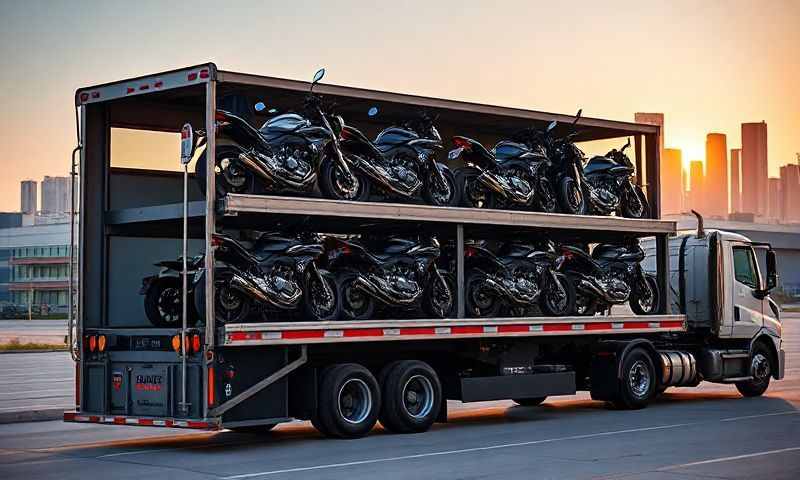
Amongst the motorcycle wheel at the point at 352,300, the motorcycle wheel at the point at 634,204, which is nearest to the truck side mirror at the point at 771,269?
the motorcycle wheel at the point at 634,204

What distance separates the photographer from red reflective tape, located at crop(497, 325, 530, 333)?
16.8 metres

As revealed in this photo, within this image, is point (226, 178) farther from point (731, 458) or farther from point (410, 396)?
point (731, 458)

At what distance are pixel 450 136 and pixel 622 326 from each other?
12.2ft

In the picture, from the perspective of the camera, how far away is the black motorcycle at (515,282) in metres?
17.3

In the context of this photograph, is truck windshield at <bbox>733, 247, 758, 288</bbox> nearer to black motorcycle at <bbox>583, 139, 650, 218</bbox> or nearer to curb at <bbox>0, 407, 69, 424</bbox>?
black motorcycle at <bbox>583, 139, 650, 218</bbox>

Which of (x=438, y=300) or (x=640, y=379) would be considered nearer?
(x=438, y=300)

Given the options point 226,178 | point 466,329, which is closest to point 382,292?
point 466,329

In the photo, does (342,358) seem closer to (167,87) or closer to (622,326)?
(167,87)

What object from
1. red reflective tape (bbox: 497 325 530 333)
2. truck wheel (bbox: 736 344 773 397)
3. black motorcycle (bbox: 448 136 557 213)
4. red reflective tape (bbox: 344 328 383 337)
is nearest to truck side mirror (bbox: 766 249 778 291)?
truck wheel (bbox: 736 344 773 397)

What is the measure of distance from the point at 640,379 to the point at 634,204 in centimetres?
269

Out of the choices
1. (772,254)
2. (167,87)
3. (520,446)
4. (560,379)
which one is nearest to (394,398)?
(520,446)

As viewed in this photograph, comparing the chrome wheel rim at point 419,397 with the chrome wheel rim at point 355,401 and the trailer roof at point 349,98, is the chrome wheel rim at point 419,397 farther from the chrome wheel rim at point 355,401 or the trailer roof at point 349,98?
the trailer roof at point 349,98

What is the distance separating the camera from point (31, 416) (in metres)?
18.1

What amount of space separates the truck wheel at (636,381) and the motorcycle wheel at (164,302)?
262 inches
